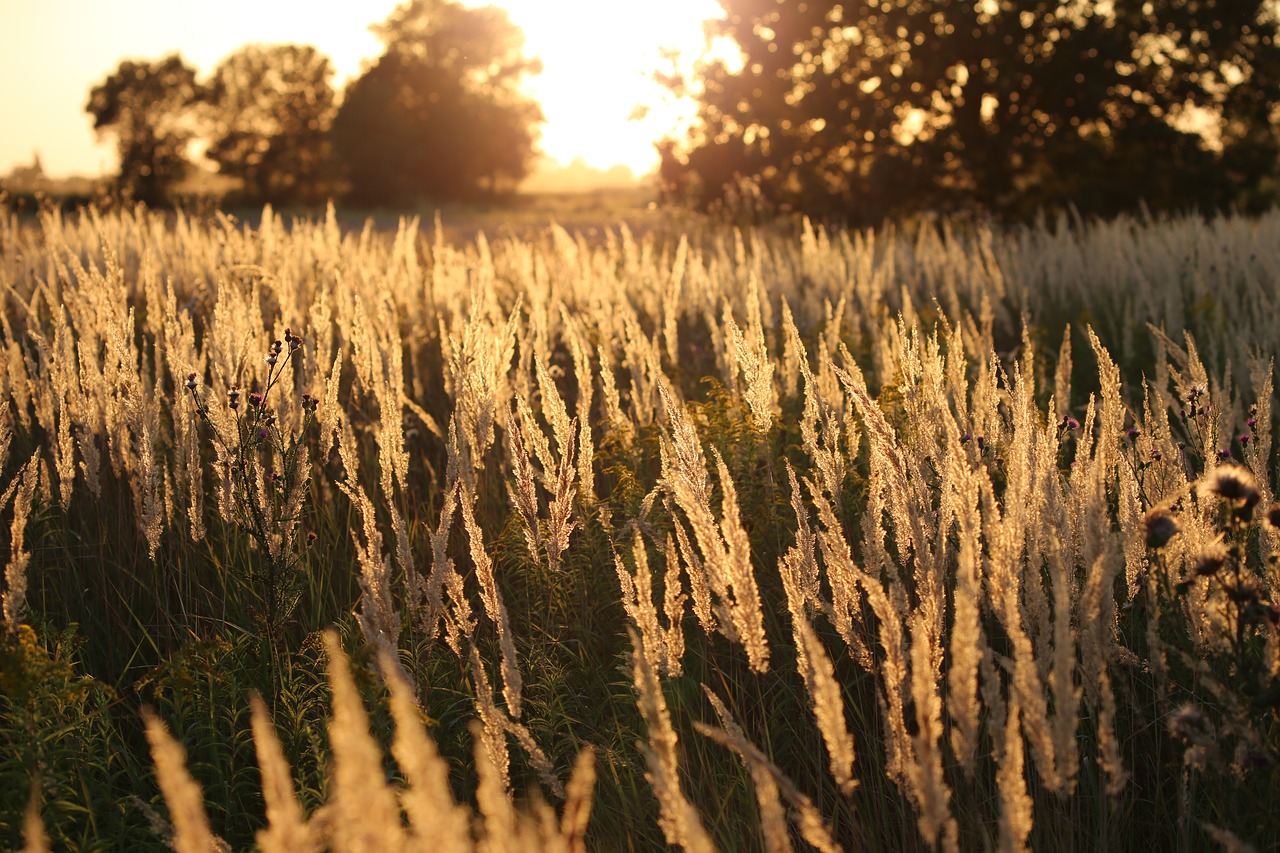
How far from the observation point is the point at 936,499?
3.21m

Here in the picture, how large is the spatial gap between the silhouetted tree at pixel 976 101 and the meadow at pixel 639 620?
39.1 ft

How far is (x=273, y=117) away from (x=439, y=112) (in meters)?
11.3

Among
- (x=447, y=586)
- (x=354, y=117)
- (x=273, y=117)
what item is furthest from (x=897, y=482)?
(x=273, y=117)

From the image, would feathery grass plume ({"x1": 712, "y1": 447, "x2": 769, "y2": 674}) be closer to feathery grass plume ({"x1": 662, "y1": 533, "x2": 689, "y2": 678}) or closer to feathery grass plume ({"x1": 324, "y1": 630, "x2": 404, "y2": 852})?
feathery grass plume ({"x1": 662, "y1": 533, "x2": 689, "y2": 678})

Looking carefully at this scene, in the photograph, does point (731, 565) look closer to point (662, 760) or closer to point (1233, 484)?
point (662, 760)

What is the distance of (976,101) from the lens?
601 inches

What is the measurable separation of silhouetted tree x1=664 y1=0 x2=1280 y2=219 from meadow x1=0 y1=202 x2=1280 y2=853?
39.1 ft

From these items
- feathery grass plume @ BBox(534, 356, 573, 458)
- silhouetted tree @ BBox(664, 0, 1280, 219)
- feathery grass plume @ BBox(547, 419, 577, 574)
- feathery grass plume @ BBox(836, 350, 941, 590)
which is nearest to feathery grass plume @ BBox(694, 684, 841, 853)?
feathery grass plume @ BBox(836, 350, 941, 590)

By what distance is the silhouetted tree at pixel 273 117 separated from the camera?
4459cm

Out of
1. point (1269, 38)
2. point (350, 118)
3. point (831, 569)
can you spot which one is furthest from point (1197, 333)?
point (350, 118)

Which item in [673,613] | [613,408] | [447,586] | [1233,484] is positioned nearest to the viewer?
[1233,484]

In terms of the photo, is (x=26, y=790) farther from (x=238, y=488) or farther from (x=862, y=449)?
(x=862, y=449)

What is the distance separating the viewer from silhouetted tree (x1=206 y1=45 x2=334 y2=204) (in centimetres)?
4459

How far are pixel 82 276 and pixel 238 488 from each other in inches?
45.1
